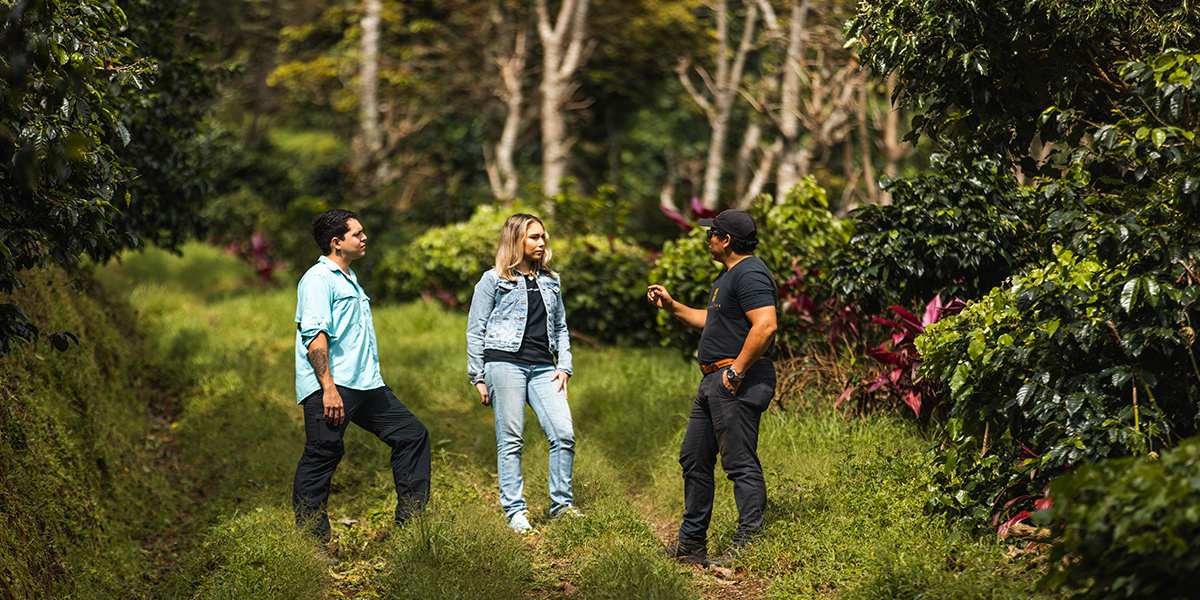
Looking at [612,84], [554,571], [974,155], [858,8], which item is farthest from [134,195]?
[612,84]

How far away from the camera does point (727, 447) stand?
15.6 ft

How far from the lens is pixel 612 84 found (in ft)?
63.6

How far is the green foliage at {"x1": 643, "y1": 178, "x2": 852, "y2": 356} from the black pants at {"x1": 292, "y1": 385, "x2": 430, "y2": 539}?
8.76ft

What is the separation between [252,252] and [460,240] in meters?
5.31

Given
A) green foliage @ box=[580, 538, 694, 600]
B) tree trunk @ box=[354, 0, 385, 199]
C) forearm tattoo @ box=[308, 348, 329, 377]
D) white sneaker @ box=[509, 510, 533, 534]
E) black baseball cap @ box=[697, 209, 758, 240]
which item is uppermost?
tree trunk @ box=[354, 0, 385, 199]

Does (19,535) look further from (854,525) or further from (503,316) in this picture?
(854,525)

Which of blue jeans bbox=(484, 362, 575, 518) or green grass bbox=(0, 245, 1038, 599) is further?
blue jeans bbox=(484, 362, 575, 518)

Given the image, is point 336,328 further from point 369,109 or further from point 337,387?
point 369,109

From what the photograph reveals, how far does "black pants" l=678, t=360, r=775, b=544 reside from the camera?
4.75 m

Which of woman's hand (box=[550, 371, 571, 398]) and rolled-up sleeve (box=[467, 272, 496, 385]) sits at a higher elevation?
rolled-up sleeve (box=[467, 272, 496, 385])

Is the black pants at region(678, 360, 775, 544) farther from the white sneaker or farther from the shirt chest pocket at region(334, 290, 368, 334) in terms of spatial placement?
the shirt chest pocket at region(334, 290, 368, 334)

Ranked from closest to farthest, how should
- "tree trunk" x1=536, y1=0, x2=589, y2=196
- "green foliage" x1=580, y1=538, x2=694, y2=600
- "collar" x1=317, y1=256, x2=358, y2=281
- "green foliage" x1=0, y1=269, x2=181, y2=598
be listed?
"green foliage" x1=580, y1=538, x2=694, y2=600 → "green foliage" x1=0, y1=269, x2=181, y2=598 → "collar" x1=317, y1=256, x2=358, y2=281 → "tree trunk" x1=536, y1=0, x2=589, y2=196

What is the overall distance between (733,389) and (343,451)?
227 centimetres

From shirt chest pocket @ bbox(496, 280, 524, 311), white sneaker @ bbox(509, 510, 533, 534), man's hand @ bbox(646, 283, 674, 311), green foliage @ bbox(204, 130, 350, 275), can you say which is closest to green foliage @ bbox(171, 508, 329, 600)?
white sneaker @ bbox(509, 510, 533, 534)
